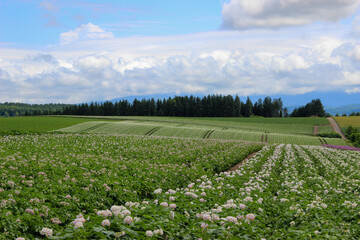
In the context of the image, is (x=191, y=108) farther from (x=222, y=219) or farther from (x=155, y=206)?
(x=222, y=219)

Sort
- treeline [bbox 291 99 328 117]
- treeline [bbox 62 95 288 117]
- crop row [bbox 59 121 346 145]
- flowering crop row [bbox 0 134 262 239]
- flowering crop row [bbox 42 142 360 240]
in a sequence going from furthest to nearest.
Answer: treeline [bbox 291 99 328 117]
treeline [bbox 62 95 288 117]
crop row [bbox 59 121 346 145]
flowering crop row [bbox 0 134 262 239]
flowering crop row [bbox 42 142 360 240]

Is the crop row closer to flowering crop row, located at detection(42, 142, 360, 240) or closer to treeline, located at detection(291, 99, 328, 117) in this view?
flowering crop row, located at detection(42, 142, 360, 240)

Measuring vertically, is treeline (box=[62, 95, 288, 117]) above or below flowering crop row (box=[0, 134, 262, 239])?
above

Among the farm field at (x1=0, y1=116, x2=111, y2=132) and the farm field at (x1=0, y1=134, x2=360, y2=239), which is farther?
the farm field at (x1=0, y1=116, x2=111, y2=132)

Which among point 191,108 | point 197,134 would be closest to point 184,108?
point 191,108

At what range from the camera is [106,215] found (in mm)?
7039

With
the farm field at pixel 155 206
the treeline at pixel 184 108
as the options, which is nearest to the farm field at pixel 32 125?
the farm field at pixel 155 206

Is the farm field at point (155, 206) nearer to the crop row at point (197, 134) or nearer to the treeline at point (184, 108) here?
the crop row at point (197, 134)

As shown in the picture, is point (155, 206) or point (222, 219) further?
point (155, 206)

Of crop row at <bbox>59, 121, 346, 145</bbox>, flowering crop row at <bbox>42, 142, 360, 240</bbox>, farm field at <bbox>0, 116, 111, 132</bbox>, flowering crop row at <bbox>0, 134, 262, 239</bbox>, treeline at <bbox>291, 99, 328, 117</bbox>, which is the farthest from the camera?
treeline at <bbox>291, 99, 328, 117</bbox>

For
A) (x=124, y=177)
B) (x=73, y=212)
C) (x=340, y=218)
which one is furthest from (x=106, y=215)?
(x=124, y=177)

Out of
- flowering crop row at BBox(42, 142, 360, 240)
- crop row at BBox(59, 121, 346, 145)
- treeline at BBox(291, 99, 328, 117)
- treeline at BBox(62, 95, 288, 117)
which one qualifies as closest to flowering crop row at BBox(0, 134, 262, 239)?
flowering crop row at BBox(42, 142, 360, 240)

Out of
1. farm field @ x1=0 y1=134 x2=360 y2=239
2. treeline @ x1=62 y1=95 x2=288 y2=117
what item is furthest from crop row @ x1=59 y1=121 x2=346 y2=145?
treeline @ x1=62 y1=95 x2=288 y2=117

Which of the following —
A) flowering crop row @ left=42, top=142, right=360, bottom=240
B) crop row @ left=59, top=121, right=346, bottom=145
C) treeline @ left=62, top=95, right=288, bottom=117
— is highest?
treeline @ left=62, top=95, right=288, bottom=117
